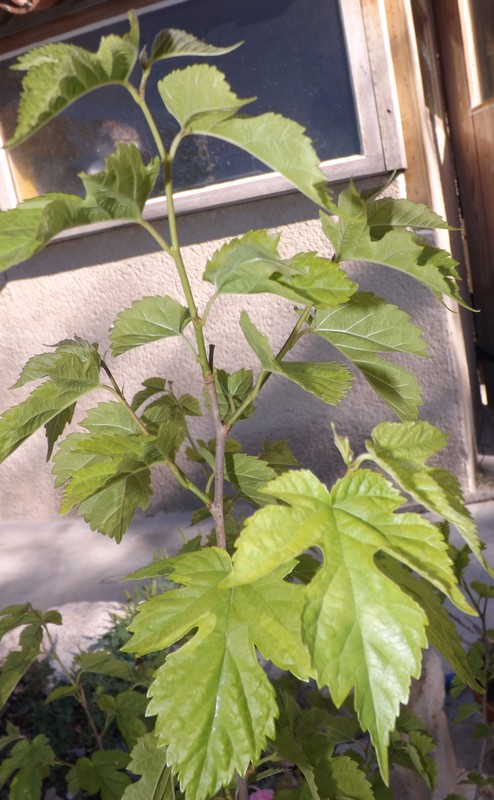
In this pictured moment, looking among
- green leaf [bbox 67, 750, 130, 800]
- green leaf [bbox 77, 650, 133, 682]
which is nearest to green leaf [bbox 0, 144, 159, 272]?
green leaf [bbox 77, 650, 133, 682]

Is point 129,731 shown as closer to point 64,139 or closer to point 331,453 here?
point 331,453

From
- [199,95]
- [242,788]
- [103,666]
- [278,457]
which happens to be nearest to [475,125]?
[278,457]

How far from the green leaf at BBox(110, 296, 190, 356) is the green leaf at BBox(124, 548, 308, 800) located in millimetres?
244

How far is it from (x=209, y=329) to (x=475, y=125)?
1.58 metres

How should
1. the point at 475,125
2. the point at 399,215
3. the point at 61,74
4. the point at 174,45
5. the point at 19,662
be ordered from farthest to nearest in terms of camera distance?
the point at 475,125
the point at 19,662
the point at 399,215
the point at 174,45
the point at 61,74

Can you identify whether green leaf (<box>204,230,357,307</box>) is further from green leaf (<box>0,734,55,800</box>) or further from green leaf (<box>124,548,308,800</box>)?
→ green leaf (<box>0,734,55,800</box>)

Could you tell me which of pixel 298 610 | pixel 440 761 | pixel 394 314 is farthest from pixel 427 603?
pixel 440 761

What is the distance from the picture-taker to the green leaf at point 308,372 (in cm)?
64

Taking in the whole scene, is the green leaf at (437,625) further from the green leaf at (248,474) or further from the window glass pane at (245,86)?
the window glass pane at (245,86)

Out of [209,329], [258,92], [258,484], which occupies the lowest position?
[209,329]

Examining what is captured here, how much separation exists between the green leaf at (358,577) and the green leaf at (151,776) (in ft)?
1.18

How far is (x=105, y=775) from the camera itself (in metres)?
1.19

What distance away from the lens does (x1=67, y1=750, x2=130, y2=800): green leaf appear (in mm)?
1176

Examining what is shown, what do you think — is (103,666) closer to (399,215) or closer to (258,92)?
(399,215)
